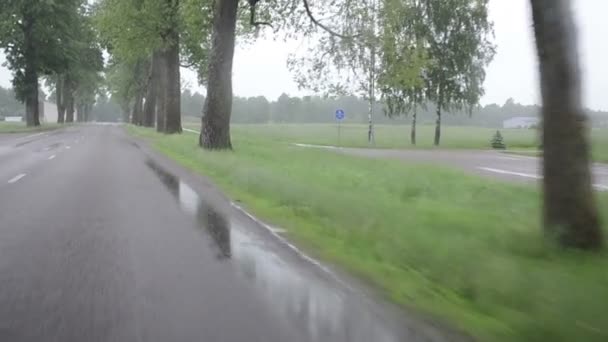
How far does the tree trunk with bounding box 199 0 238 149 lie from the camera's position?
75.6ft

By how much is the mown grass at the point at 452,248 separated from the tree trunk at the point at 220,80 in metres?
8.41

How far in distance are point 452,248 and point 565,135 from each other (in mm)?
1700

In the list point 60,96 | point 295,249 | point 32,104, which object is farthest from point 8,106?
point 295,249

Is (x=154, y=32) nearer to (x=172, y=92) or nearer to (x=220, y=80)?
(x=172, y=92)

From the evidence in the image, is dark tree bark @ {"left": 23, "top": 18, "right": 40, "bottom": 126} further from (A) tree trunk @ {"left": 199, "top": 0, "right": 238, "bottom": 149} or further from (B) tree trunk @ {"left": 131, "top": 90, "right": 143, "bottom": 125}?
(A) tree trunk @ {"left": 199, "top": 0, "right": 238, "bottom": 149}

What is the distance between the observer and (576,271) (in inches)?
243

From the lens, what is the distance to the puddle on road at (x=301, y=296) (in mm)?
4750

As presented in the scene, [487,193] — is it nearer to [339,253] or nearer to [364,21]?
[339,253]

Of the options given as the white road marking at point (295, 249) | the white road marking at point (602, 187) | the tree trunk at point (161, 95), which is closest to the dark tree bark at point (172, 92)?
the tree trunk at point (161, 95)

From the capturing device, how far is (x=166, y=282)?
6195 mm

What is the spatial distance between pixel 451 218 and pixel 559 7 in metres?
3.37

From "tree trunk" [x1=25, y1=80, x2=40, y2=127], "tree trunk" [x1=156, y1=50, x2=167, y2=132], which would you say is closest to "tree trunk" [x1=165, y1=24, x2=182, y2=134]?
"tree trunk" [x1=156, y1=50, x2=167, y2=132]

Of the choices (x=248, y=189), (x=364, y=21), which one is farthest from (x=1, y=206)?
(x=364, y=21)

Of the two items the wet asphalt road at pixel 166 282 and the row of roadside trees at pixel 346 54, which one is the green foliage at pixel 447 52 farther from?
the wet asphalt road at pixel 166 282
